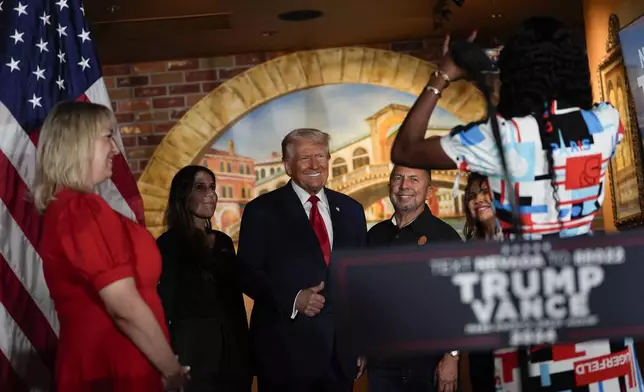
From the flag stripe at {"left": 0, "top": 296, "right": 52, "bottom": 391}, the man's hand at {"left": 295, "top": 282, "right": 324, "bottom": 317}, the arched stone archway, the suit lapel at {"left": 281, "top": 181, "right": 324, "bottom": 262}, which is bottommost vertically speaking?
the flag stripe at {"left": 0, "top": 296, "right": 52, "bottom": 391}

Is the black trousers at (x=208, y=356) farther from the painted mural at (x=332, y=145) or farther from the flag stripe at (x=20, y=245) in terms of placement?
the painted mural at (x=332, y=145)

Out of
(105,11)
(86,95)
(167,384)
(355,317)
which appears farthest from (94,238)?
(105,11)

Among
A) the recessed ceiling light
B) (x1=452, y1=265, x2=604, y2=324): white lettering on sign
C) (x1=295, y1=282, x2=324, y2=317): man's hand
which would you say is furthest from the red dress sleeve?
the recessed ceiling light

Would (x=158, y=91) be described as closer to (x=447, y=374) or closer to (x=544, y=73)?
(x=447, y=374)

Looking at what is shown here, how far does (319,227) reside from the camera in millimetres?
3920

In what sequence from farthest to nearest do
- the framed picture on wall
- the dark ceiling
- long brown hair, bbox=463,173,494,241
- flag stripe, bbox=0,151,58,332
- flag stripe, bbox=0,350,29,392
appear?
the dark ceiling, the framed picture on wall, long brown hair, bbox=463,173,494,241, flag stripe, bbox=0,151,58,332, flag stripe, bbox=0,350,29,392

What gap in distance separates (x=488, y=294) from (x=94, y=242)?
1043 mm

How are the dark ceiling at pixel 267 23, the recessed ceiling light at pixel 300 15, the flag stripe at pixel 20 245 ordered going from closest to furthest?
the flag stripe at pixel 20 245, the dark ceiling at pixel 267 23, the recessed ceiling light at pixel 300 15

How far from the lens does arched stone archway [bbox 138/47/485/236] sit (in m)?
6.34

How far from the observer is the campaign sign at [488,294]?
1.75m

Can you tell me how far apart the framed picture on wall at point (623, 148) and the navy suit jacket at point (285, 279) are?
149 cm

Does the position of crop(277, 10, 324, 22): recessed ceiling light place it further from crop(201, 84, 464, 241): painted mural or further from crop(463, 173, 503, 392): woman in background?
crop(463, 173, 503, 392): woman in background

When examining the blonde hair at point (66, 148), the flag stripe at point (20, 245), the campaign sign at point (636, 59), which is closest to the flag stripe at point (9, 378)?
the flag stripe at point (20, 245)

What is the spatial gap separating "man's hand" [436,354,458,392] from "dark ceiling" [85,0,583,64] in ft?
7.73
